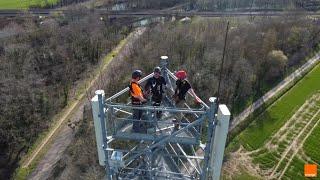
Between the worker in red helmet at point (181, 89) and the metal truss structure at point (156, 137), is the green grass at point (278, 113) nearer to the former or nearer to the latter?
the worker in red helmet at point (181, 89)

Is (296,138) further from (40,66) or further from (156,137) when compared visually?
(40,66)

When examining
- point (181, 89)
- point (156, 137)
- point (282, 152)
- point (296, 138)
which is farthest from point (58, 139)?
point (156, 137)

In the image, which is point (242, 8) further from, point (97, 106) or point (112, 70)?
point (97, 106)

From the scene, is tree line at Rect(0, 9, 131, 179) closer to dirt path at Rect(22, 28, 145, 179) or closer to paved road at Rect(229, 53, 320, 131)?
dirt path at Rect(22, 28, 145, 179)

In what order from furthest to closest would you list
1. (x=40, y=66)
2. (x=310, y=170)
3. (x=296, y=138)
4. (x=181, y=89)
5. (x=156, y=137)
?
(x=40, y=66) → (x=296, y=138) → (x=310, y=170) → (x=181, y=89) → (x=156, y=137)

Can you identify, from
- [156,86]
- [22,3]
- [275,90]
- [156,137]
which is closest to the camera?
[156,137]

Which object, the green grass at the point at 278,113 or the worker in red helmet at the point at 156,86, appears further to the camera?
the green grass at the point at 278,113

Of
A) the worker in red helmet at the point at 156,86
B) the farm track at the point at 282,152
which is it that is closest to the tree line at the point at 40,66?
the farm track at the point at 282,152
